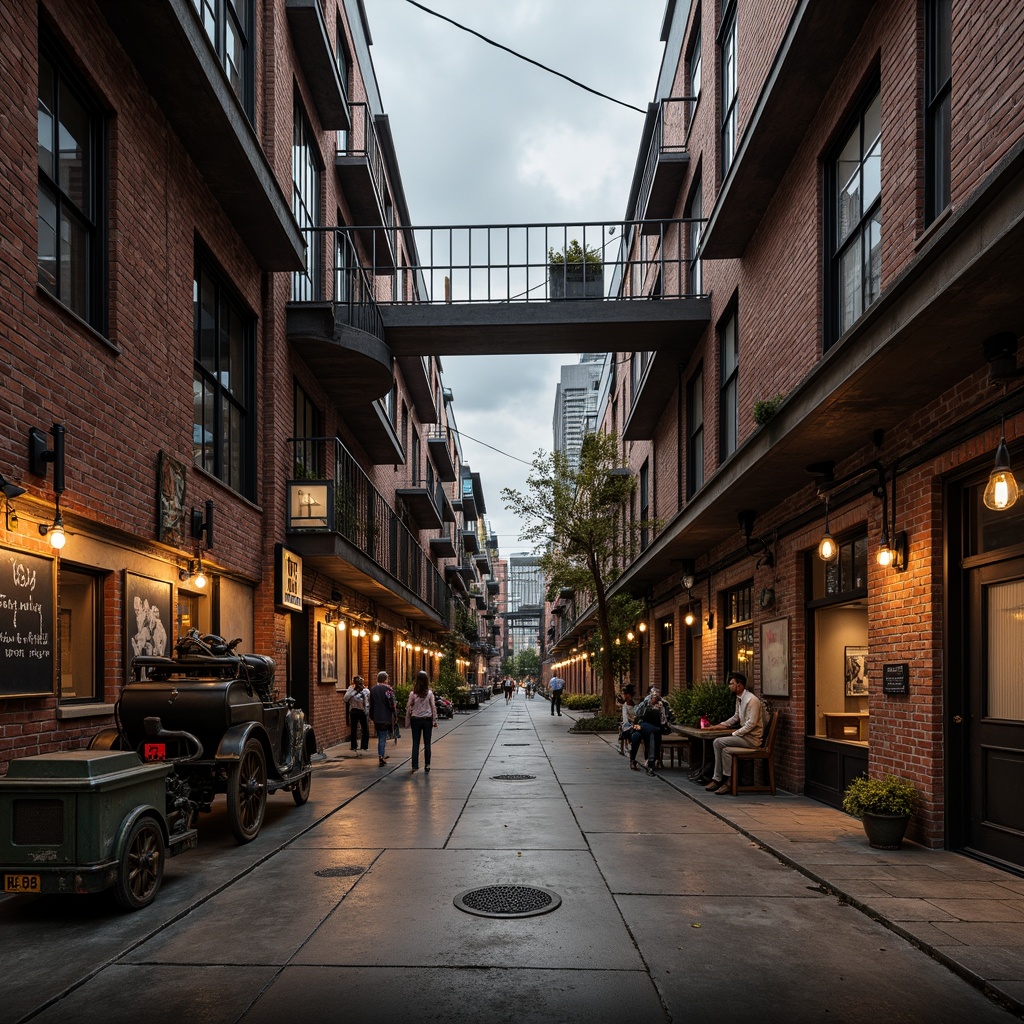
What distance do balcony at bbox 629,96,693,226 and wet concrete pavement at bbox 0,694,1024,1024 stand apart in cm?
1369

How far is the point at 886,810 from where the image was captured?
8.34 meters

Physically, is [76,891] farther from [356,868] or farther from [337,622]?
[337,622]

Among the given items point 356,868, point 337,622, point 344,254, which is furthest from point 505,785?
point 344,254

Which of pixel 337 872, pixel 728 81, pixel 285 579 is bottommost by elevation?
pixel 337 872

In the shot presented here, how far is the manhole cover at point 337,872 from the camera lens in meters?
7.69

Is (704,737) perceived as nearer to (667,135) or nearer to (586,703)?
(667,135)

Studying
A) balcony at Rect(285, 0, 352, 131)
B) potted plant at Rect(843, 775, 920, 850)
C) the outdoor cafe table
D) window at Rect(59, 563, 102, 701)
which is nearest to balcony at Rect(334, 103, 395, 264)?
balcony at Rect(285, 0, 352, 131)

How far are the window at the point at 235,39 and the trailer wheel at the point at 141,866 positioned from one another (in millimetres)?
9420

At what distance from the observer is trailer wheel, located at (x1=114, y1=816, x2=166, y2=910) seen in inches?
250

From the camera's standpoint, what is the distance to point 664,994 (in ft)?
16.1

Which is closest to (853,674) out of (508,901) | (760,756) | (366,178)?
(760,756)

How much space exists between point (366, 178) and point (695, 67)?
Answer: 23.4 feet

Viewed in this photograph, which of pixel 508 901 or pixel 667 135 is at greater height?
pixel 667 135

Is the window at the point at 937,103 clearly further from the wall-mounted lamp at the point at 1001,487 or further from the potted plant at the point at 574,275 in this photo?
the potted plant at the point at 574,275
